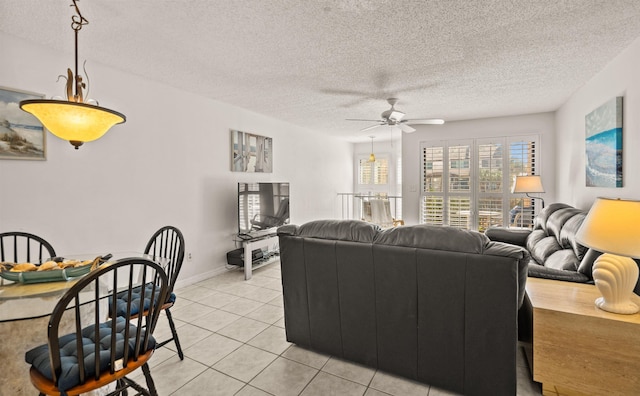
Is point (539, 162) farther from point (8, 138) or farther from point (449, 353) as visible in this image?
point (8, 138)

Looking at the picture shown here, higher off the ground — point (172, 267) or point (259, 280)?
point (172, 267)

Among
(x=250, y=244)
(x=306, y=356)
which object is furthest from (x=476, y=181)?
(x=306, y=356)

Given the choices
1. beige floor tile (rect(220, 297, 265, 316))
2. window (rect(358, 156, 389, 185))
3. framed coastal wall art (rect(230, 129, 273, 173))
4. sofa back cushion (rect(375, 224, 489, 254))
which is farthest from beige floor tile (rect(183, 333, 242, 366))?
window (rect(358, 156, 389, 185))

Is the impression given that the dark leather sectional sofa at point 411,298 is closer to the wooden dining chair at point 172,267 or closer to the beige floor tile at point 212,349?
the beige floor tile at point 212,349

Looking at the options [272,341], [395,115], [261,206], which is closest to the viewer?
[272,341]

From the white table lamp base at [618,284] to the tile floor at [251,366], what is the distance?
68cm

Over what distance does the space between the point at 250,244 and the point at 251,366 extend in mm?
2194

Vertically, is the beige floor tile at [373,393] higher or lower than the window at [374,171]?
lower

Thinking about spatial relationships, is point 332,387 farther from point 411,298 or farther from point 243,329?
point 243,329

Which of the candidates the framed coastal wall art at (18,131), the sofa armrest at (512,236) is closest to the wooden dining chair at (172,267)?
the framed coastal wall art at (18,131)

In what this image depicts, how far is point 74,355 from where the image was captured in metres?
1.37

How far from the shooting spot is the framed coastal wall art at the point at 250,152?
4.63 metres

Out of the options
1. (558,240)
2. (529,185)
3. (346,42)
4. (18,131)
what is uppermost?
(346,42)

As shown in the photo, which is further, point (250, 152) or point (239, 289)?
point (250, 152)
